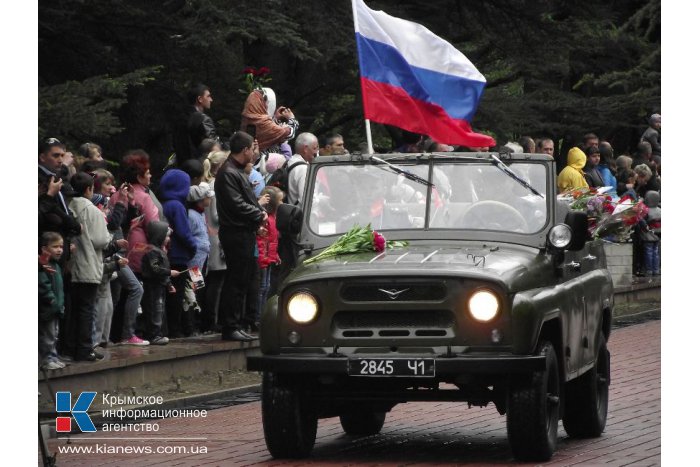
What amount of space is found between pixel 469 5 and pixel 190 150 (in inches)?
365

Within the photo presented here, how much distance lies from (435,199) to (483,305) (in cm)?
171

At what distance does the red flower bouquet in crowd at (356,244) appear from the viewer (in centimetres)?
1266

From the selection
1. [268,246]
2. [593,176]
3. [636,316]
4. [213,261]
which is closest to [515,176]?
[213,261]

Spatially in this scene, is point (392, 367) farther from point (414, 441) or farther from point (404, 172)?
point (404, 172)

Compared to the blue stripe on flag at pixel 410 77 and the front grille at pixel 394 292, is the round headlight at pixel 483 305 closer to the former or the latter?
the front grille at pixel 394 292

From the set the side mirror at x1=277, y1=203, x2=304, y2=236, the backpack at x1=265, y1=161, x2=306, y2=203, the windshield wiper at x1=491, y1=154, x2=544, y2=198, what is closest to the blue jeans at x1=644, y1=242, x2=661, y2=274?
the backpack at x1=265, y1=161, x2=306, y2=203

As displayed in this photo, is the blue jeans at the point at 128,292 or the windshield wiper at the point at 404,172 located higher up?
the windshield wiper at the point at 404,172

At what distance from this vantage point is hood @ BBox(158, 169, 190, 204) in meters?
18.1

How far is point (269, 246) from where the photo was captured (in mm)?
19219

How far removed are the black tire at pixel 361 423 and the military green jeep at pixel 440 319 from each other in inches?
6.7

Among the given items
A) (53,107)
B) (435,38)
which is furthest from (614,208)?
(53,107)

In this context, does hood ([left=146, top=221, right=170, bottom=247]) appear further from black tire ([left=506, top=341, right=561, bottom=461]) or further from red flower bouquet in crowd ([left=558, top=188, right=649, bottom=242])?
black tire ([left=506, top=341, right=561, bottom=461])

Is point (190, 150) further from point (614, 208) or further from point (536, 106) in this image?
point (536, 106)

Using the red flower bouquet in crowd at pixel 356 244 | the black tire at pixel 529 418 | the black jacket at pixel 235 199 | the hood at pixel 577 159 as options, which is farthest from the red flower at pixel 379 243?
the hood at pixel 577 159
